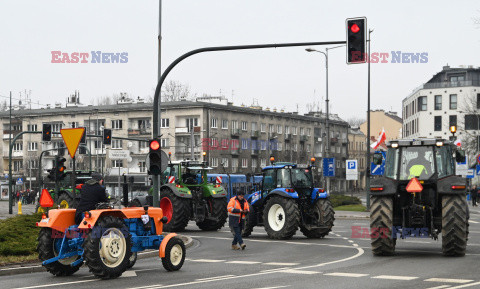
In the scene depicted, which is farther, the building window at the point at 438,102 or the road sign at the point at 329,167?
the building window at the point at 438,102

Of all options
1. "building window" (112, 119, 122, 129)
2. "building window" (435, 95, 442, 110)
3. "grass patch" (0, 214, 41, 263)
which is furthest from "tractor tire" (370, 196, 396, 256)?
"building window" (112, 119, 122, 129)

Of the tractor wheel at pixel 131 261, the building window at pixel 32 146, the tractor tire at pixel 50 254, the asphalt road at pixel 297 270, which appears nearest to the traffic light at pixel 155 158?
the asphalt road at pixel 297 270

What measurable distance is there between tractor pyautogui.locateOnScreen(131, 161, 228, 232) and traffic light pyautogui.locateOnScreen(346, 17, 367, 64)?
438 inches

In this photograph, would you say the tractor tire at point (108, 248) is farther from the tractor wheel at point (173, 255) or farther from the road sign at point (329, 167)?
the road sign at point (329, 167)

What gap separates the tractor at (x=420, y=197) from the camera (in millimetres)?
18609

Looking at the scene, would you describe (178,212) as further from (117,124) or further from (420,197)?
(117,124)

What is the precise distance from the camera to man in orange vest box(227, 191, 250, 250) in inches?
869

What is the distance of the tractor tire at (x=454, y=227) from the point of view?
18.5 m

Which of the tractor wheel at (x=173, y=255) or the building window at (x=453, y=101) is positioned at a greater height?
the building window at (x=453, y=101)

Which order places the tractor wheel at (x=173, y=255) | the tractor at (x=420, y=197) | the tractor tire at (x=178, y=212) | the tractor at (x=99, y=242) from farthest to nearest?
the tractor tire at (x=178, y=212) → the tractor at (x=420, y=197) → the tractor wheel at (x=173, y=255) → the tractor at (x=99, y=242)

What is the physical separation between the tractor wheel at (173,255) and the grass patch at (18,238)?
3530 mm

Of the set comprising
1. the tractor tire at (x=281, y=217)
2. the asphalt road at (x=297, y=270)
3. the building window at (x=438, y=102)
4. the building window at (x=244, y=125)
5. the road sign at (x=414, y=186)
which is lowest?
the asphalt road at (x=297, y=270)

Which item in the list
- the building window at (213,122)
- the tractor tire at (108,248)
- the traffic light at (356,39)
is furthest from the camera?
the building window at (213,122)

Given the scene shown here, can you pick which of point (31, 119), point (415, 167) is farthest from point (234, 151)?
point (415, 167)
